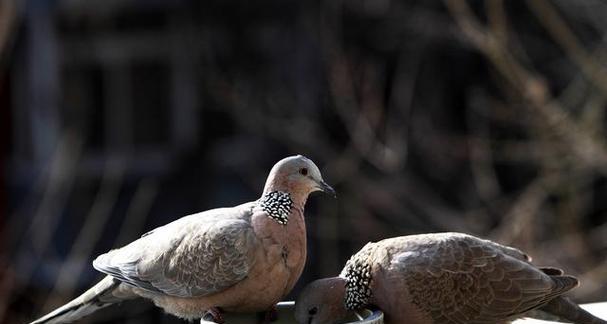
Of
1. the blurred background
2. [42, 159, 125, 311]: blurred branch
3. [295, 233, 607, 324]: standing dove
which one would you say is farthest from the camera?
the blurred background


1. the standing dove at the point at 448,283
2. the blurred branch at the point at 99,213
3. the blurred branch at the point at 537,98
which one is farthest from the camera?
the blurred branch at the point at 99,213

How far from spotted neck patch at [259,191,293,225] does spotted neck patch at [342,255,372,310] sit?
0.27 metres

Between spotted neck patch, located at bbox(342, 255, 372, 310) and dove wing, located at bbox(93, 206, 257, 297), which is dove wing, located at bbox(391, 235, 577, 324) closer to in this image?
spotted neck patch, located at bbox(342, 255, 372, 310)

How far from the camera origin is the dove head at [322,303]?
2.60m

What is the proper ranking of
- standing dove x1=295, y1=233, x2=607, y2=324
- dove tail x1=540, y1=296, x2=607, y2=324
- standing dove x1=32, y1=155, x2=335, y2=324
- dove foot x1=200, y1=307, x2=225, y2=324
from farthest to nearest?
dove tail x1=540, y1=296, x2=607, y2=324
standing dove x1=295, y1=233, x2=607, y2=324
standing dove x1=32, y1=155, x2=335, y2=324
dove foot x1=200, y1=307, x2=225, y2=324

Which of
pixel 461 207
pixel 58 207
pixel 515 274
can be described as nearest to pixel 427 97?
pixel 461 207

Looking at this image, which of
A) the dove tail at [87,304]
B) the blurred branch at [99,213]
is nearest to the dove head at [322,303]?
the dove tail at [87,304]

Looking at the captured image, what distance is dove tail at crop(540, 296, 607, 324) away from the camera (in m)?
2.96

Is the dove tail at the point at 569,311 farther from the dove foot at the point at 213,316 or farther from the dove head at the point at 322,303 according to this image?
the dove foot at the point at 213,316

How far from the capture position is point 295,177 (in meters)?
2.81

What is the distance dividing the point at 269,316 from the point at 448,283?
58 cm

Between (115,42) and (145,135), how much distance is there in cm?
72

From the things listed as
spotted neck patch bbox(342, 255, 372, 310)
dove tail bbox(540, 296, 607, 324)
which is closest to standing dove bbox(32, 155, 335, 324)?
spotted neck patch bbox(342, 255, 372, 310)

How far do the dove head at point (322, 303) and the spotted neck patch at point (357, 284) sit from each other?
26mm
